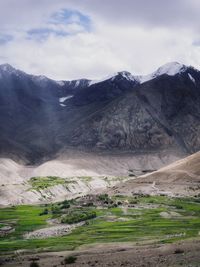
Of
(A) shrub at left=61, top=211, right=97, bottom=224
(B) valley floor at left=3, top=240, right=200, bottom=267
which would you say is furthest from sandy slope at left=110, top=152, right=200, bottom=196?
(B) valley floor at left=3, top=240, right=200, bottom=267

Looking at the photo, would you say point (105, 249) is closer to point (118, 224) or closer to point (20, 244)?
point (20, 244)

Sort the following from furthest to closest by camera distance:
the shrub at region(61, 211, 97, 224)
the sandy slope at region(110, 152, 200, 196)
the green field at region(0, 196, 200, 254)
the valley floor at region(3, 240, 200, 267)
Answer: the sandy slope at region(110, 152, 200, 196)
the shrub at region(61, 211, 97, 224)
the green field at region(0, 196, 200, 254)
the valley floor at region(3, 240, 200, 267)

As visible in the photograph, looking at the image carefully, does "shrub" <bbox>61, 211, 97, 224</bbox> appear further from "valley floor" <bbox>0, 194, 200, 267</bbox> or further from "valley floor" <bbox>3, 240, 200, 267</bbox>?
"valley floor" <bbox>3, 240, 200, 267</bbox>

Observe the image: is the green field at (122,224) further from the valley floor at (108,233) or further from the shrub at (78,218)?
the shrub at (78,218)

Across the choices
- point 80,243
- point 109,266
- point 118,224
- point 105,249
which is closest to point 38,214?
point 118,224

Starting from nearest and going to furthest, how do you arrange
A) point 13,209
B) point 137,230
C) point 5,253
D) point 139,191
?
point 5,253
point 137,230
point 13,209
point 139,191

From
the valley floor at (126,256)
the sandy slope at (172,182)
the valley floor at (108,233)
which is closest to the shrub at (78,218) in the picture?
the valley floor at (108,233)
